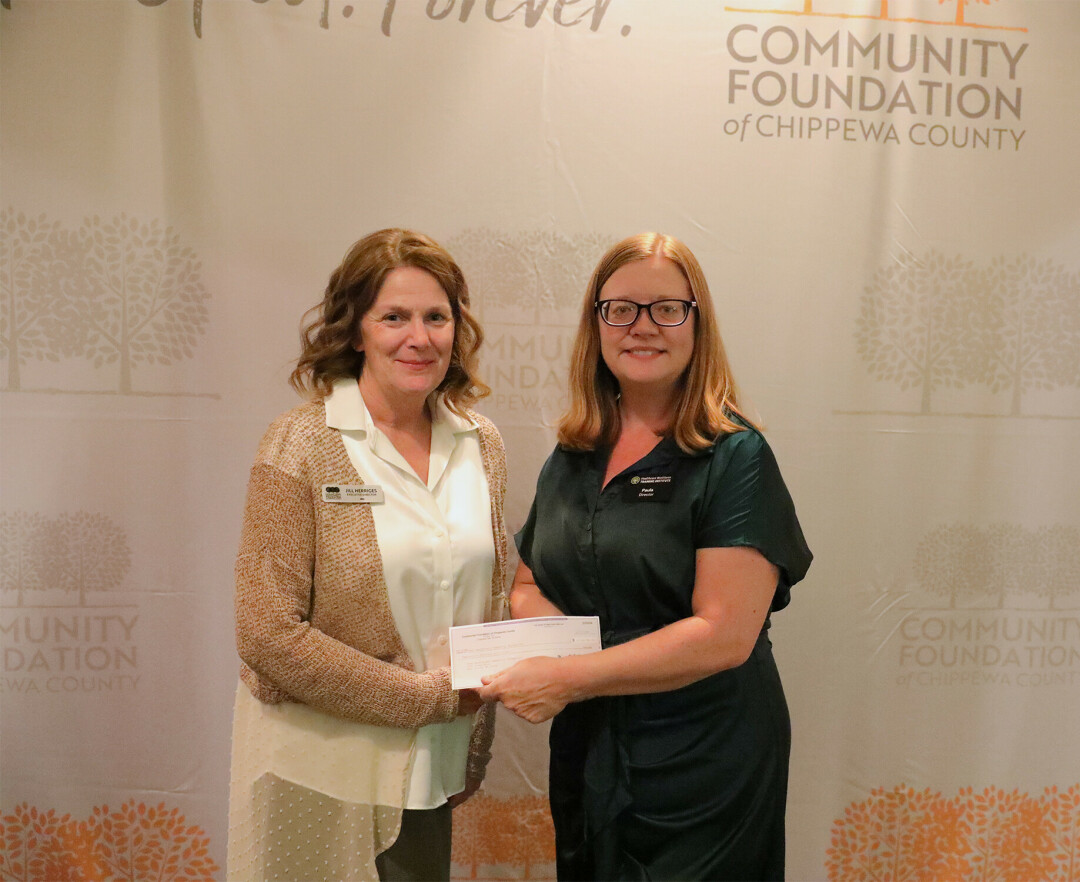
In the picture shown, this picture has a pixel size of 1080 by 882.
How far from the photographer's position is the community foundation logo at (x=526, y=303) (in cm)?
247

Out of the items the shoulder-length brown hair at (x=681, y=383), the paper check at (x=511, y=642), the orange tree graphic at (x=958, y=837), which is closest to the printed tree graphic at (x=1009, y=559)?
the orange tree graphic at (x=958, y=837)

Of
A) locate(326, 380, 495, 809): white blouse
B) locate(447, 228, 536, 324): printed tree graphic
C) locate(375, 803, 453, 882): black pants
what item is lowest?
locate(375, 803, 453, 882): black pants

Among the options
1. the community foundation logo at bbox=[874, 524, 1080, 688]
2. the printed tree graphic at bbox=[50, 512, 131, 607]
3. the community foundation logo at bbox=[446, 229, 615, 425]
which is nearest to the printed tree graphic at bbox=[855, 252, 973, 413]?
the community foundation logo at bbox=[874, 524, 1080, 688]

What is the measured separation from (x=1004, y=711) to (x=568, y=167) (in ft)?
6.95

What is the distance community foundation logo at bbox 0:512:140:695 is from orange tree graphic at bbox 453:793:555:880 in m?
1.06

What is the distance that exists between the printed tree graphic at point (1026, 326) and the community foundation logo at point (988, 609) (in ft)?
1.43

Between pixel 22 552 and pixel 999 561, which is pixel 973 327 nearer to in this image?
pixel 999 561

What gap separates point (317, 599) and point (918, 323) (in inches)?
74.6

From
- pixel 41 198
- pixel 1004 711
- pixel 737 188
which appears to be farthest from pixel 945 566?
pixel 41 198

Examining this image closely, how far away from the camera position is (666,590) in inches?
67.4

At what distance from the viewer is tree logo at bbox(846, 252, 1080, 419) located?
255cm

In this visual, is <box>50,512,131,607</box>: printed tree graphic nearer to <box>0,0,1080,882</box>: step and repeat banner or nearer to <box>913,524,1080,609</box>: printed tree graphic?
<box>0,0,1080,882</box>: step and repeat banner

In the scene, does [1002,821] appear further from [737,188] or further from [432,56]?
[432,56]

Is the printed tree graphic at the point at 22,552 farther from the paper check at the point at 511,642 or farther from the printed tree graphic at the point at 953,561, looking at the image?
the printed tree graphic at the point at 953,561
